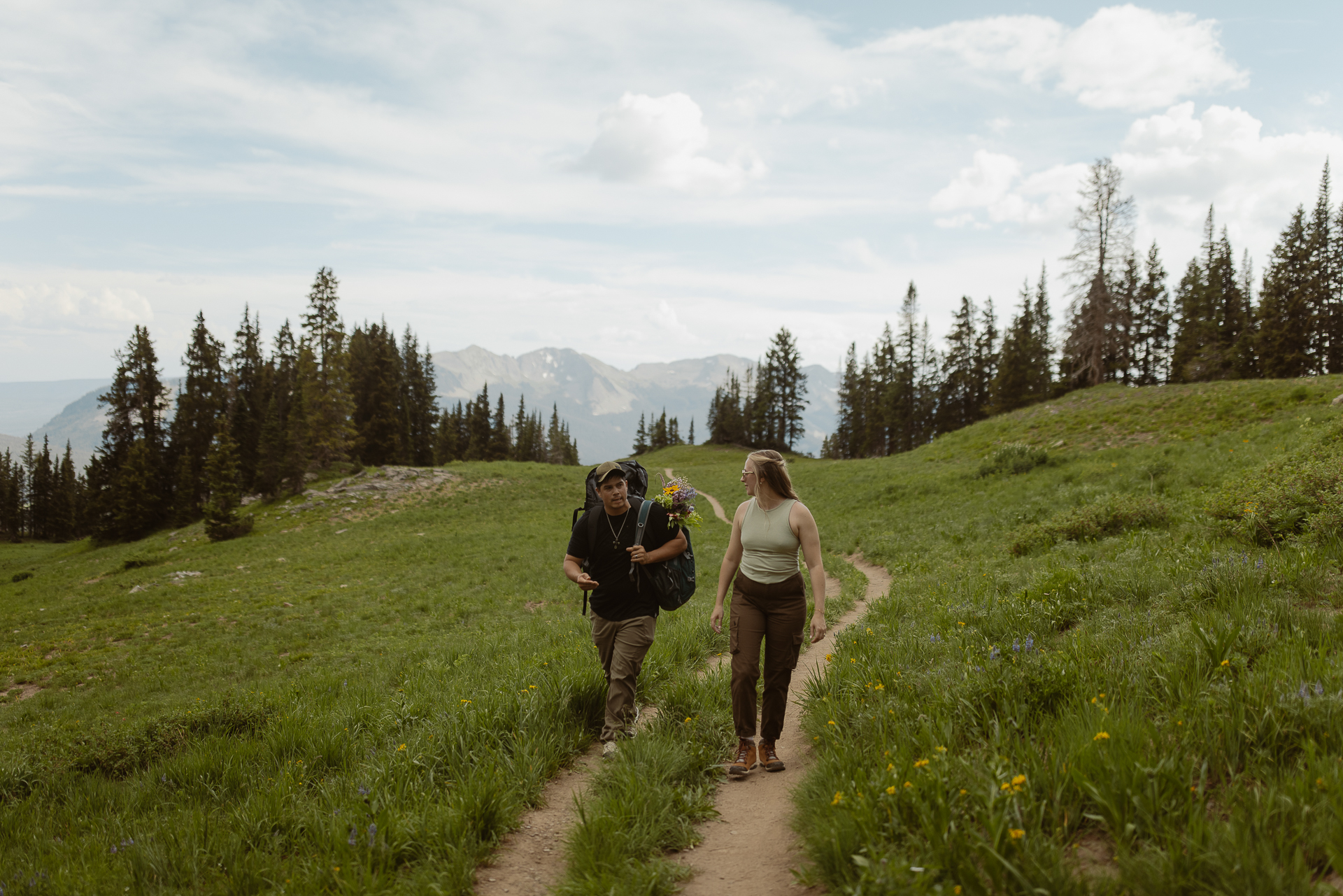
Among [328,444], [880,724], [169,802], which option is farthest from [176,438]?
[880,724]

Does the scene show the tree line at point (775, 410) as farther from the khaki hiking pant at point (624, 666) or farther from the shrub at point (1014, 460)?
the khaki hiking pant at point (624, 666)

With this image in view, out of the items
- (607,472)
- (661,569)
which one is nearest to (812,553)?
(661,569)

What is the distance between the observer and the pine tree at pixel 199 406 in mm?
58375

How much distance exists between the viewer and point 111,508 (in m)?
52.9

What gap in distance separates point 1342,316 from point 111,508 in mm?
93515

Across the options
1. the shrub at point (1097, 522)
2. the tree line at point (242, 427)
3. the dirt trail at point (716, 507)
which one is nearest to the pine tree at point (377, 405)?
the tree line at point (242, 427)

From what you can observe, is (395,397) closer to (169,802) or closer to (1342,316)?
(169,802)

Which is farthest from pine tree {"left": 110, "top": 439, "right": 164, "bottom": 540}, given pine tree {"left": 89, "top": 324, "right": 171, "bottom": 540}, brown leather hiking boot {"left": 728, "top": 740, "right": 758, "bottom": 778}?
brown leather hiking boot {"left": 728, "top": 740, "right": 758, "bottom": 778}

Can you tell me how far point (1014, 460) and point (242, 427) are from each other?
6574 cm

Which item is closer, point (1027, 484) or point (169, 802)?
point (169, 802)

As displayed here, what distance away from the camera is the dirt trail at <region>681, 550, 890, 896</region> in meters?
3.78

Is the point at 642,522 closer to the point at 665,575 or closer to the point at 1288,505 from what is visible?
the point at 665,575

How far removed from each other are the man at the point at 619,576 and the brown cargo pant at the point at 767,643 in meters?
0.84

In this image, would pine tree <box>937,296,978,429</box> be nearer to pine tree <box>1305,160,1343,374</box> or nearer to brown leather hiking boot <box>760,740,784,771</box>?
pine tree <box>1305,160,1343,374</box>
